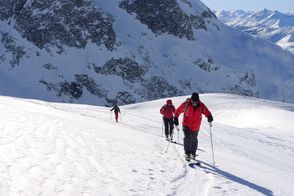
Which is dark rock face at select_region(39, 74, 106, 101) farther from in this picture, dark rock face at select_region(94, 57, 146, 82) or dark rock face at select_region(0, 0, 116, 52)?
dark rock face at select_region(0, 0, 116, 52)

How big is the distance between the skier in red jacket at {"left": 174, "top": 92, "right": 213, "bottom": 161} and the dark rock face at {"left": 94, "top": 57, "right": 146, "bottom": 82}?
125281 mm

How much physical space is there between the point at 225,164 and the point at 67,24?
14401 centimetres

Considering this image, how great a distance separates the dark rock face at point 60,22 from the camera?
476 ft

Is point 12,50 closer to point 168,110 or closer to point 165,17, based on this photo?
point 165,17

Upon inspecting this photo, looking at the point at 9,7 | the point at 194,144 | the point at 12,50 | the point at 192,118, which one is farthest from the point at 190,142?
the point at 9,7

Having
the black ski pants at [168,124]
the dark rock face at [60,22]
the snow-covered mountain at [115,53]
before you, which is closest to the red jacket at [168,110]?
the black ski pants at [168,124]

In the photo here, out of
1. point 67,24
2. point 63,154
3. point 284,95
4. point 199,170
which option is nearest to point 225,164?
point 199,170

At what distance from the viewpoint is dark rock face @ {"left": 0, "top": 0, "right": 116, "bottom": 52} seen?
476 ft

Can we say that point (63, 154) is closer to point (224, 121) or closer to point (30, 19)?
point (224, 121)

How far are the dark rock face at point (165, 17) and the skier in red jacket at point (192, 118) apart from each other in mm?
150658

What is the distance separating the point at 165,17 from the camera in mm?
169500

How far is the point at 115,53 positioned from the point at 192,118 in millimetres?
133804

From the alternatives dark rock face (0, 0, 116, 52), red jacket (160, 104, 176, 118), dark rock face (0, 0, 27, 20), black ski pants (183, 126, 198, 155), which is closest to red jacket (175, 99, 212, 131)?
black ski pants (183, 126, 198, 155)

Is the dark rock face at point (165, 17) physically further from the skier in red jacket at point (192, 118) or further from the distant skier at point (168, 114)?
the skier in red jacket at point (192, 118)
